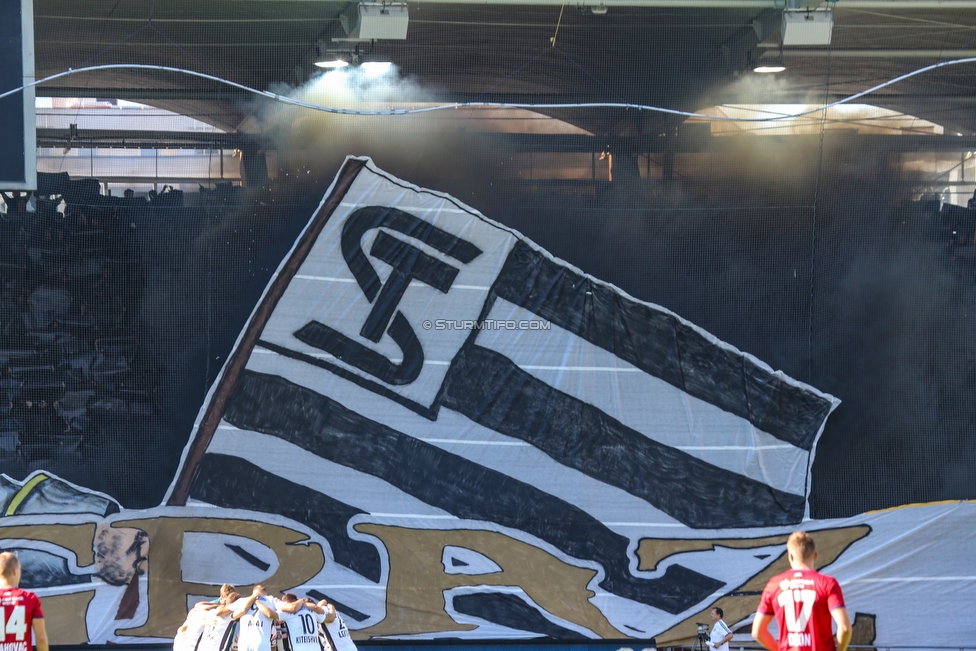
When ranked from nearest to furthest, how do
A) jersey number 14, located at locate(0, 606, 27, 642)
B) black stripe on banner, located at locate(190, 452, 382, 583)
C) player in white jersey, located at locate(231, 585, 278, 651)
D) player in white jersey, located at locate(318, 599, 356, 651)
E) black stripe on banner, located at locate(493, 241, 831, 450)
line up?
jersey number 14, located at locate(0, 606, 27, 642) → player in white jersey, located at locate(231, 585, 278, 651) → player in white jersey, located at locate(318, 599, 356, 651) → black stripe on banner, located at locate(190, 452, 382, 583) → black stripe on banner, located at locate(493, 241, 831, 450)

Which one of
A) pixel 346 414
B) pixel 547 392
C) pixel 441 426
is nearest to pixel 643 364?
pixel 547 392

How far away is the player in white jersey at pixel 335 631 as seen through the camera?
689cm

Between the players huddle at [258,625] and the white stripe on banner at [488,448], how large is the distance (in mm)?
1769

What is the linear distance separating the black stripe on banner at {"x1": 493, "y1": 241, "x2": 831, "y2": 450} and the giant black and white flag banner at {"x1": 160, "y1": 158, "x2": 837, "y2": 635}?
0.02 m

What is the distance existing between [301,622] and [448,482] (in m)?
1.83

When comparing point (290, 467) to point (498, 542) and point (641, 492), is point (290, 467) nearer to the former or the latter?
point (498, 542)

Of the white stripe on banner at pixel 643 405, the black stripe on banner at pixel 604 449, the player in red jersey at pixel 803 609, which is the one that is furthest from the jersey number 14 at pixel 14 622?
the white stripe on banner at pixel 643 405

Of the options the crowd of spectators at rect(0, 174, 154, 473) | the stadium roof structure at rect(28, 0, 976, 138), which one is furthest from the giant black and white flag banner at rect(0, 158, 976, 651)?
the stadium roof structure at rect(28, 0, 976, 138)

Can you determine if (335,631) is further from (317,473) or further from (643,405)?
(643,405)

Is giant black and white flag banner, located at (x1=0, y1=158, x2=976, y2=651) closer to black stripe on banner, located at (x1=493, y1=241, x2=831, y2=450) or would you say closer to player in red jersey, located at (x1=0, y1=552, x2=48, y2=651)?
black stripe on banner, located at (x1=493, y1=241, x2=831, y2=450)

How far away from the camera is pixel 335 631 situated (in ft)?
23.0

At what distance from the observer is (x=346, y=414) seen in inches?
323

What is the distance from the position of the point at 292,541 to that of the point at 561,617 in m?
2.31

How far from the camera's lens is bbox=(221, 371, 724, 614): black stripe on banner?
26.8 ft
